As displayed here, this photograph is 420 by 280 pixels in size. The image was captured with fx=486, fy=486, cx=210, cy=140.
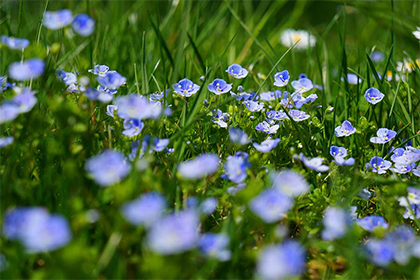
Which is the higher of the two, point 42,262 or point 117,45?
point 42,262

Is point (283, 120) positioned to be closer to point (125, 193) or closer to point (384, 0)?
point (125, 193)

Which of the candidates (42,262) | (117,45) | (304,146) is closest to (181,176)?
(42,262)

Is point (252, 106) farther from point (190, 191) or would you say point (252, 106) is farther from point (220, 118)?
point (190, 191)

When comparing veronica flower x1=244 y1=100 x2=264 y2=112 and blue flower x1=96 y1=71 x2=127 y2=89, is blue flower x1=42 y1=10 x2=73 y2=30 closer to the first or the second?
blue flower x1=96 y1=71 x2=127 y2=89

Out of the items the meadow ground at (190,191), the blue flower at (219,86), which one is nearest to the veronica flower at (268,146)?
the meadow ground at (190,191)

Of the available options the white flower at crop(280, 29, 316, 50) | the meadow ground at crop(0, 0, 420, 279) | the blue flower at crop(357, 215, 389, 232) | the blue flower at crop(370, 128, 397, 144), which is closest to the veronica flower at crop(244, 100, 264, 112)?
the meadow ground at crop(0, 0, 420, 279)

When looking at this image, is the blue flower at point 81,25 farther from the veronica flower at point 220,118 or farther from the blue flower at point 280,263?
the blue flower at point 280,263
